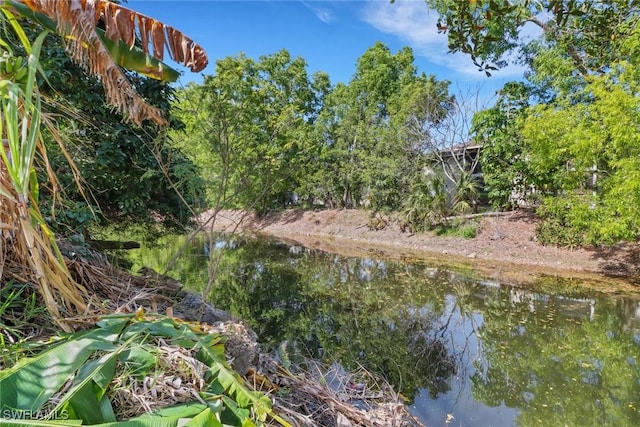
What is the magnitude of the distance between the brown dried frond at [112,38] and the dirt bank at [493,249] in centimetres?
355

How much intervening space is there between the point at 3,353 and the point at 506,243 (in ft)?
49.4

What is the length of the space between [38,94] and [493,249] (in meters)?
14.7

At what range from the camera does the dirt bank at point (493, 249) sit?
10.9 meters

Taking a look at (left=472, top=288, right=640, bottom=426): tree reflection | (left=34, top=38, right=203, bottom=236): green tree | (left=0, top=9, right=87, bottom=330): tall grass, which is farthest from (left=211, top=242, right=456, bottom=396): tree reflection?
(left=0, top=9, right=87, bottom=330): tall grass

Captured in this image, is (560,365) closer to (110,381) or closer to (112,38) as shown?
(110,381)

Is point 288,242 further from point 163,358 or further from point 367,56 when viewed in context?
point 163,358

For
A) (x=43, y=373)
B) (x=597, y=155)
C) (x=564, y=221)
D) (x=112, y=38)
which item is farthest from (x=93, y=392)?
(x=564, y=221)

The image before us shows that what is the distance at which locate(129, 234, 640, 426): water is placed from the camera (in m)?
4.44

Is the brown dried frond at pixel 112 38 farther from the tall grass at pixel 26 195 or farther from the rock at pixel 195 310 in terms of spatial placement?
the rock at pixel 195 310

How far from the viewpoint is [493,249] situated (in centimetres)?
1409

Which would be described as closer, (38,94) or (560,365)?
(38,94)

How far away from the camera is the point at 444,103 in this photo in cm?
1872

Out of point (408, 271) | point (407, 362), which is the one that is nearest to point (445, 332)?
point (407, 362)

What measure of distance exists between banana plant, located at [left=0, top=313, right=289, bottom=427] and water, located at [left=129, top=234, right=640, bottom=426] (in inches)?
118
